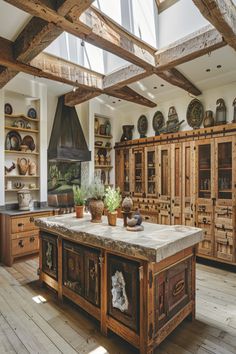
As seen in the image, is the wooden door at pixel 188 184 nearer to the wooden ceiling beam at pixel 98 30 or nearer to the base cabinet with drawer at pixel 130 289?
the wooden ceiling beam at pixel 98 30

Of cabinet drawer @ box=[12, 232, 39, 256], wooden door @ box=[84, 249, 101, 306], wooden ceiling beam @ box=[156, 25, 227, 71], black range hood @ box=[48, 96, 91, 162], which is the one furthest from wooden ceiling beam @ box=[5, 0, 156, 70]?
cabinet drawer @ box=[12, 232, 39, 256]

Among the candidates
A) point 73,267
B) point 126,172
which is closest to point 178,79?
point 126,172

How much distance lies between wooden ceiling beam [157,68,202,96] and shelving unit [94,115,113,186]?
2.31 metres

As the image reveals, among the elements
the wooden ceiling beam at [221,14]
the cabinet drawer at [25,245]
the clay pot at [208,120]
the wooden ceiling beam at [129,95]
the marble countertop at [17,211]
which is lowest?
the cabinet drawer at [25,245]

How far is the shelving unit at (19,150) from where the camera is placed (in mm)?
4352

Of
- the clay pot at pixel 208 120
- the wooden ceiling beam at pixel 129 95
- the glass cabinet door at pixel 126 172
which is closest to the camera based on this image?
the clay pot at pixel 208 120

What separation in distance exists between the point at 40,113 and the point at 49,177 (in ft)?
4.39

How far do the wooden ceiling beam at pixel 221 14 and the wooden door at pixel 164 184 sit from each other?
2352mm

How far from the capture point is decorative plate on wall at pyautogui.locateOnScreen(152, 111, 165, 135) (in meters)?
5.01

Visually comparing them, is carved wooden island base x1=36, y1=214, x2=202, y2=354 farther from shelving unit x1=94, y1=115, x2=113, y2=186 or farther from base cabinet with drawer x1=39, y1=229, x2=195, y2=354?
shelving unit x1=94, y1=115, x2=113, y2=186

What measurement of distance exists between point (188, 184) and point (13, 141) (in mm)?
3356

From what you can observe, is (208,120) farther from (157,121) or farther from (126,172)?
(126,172)

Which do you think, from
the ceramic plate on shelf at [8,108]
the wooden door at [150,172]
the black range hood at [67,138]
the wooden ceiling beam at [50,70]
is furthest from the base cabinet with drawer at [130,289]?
the ceramic plate on shelf at [8,108]

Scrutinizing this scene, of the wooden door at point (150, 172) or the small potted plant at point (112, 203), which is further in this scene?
the wooden door at point (150, 172)
